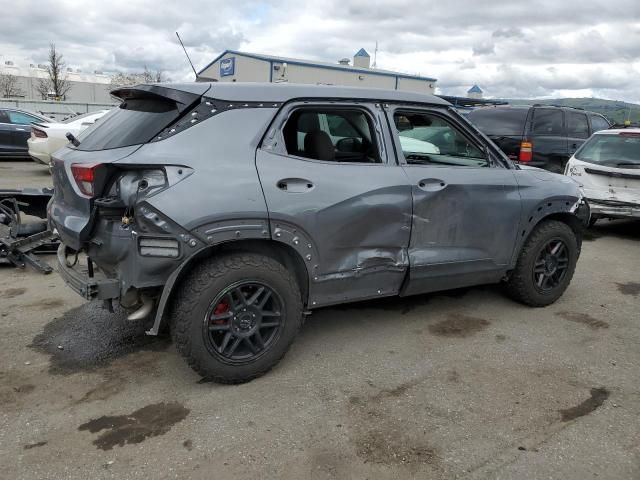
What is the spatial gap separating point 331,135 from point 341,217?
758 mm

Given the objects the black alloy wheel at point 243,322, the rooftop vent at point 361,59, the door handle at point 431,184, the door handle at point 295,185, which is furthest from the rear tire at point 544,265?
the rooftop vent at point 361,59

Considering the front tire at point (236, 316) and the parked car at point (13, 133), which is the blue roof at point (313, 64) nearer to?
the parked car at point (13, 133)

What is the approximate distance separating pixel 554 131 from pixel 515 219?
6532 mm

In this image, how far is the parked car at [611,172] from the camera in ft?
23.7

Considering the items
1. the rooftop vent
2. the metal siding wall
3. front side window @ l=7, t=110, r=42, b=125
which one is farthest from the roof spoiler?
the rooftop vent

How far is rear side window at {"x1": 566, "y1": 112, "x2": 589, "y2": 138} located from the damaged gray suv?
7091mm

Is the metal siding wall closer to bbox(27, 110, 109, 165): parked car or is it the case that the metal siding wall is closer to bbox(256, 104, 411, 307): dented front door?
bbox(27, 110, 109, 165): parked car

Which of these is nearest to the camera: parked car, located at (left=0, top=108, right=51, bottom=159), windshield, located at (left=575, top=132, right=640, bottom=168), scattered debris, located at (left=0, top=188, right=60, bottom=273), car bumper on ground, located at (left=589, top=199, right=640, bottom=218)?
scattered debris, located at (left=0, top=188, right=60, bottom=273)

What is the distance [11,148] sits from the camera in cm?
1386

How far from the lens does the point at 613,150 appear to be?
25.1 ft

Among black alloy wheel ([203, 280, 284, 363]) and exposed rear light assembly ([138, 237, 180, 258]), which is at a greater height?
exposed rear light assembly ([138, 237, 180, 258])

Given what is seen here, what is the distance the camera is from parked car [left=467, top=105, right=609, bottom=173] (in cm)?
928

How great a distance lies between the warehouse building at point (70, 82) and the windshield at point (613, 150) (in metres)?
66.6

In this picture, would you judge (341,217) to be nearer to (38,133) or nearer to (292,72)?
(38,133)
